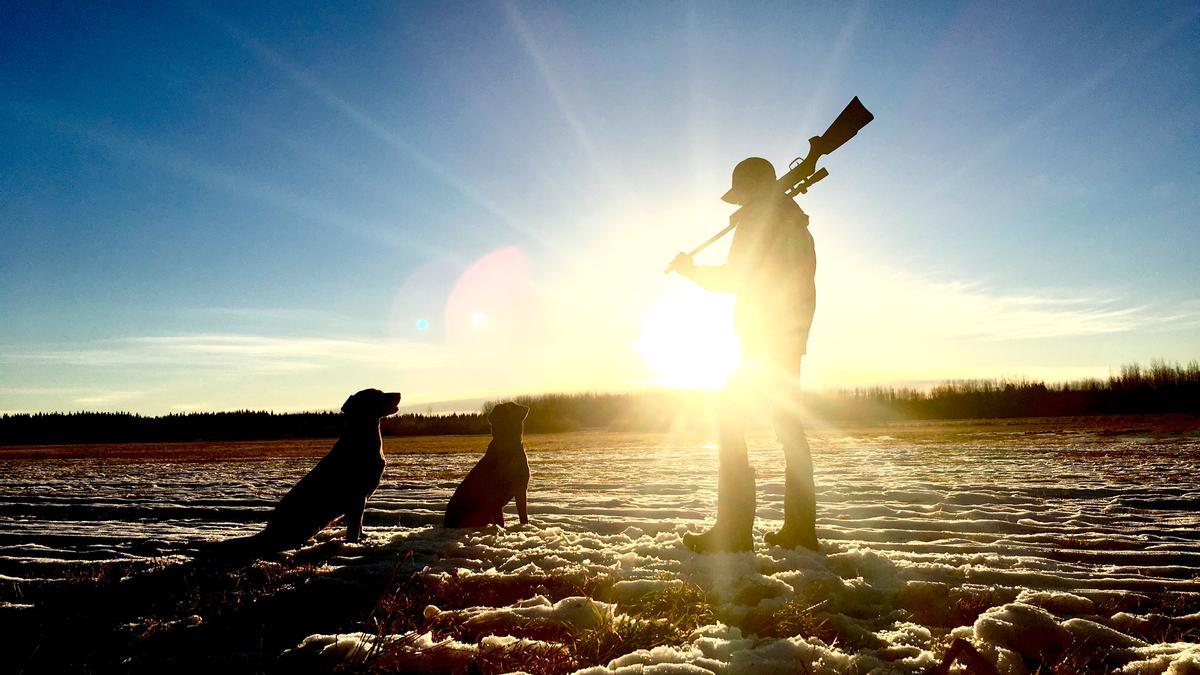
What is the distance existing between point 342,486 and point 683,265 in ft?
11.0

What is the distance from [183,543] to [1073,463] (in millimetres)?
11906

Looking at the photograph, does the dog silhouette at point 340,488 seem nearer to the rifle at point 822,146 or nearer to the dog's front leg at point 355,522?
the dog's front leg at point 355,522

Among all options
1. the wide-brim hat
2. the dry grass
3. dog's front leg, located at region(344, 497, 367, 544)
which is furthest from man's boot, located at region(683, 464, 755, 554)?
dog's front leg, located at region(344, 497, 367, 544)

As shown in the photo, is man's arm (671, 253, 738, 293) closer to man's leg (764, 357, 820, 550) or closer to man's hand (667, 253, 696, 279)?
man's hand (667, 253, 696, 279)

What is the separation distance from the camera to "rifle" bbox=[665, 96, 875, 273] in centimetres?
381

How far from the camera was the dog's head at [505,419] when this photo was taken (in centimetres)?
582

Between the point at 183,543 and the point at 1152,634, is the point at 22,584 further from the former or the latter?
the point at 1152,634

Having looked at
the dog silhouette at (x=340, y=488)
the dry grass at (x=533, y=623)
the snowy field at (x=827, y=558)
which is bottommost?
the snowy field at (x=827, y=558)

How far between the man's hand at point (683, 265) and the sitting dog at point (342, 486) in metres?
3.17

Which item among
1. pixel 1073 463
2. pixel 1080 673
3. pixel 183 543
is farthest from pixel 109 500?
pixel 1073 463

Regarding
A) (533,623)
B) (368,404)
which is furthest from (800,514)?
(368,404)

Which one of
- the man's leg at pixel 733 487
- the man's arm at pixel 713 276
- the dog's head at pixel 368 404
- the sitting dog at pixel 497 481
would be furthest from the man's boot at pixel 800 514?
the dog's head at pixel 368 404

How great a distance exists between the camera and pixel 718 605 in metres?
2.71

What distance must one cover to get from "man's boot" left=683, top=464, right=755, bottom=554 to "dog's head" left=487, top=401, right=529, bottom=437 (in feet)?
8.35
